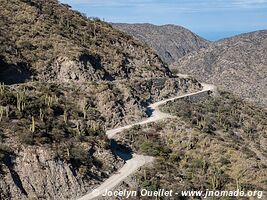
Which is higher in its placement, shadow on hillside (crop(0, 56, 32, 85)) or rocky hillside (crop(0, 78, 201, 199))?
shadow on hillside (crop(0, 56, 32, 85))

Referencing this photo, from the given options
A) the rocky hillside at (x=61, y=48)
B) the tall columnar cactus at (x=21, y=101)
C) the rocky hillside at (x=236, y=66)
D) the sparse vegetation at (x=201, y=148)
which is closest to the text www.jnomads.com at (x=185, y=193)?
the sparse vegetation at (x=201, y=148)

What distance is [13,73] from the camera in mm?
55438

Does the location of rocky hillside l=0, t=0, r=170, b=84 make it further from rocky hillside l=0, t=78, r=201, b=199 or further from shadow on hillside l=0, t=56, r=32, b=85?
rocky hillside l=0, t=78, r=201, b=199

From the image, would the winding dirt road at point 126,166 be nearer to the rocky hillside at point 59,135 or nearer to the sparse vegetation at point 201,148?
the rocky hillside at point 59,135

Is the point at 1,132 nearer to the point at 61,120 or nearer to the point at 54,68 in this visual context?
the point at 61,120

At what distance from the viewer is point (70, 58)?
195 ft

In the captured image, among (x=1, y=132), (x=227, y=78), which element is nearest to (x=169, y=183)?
(x=1, y=132)

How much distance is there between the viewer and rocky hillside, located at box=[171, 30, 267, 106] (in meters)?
121

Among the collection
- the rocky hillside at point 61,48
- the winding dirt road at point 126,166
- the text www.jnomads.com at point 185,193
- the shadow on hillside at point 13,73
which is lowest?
the text www.jnomads.com at point 185,193

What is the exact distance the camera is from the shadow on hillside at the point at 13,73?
54.5 metres

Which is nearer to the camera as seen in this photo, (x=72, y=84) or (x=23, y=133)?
(x=23, y=133)

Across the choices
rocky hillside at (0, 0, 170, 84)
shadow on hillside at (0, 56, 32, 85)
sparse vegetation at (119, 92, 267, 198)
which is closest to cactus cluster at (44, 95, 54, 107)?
shadow on hillside at (0, 56, 32, 85)

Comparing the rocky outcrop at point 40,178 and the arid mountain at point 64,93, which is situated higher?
the arid mountain at point 64,93

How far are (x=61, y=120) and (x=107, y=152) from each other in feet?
19.5
